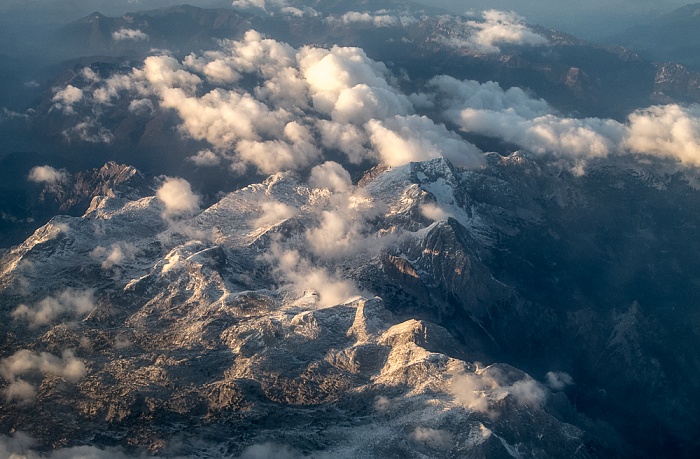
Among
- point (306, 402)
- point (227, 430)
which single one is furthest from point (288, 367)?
point (227, 430)

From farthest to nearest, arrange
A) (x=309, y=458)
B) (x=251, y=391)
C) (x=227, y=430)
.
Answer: (x=251, y=391), (x=227, y=430), (x=309, y=458)

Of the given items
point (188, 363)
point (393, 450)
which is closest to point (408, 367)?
point (393, 450)

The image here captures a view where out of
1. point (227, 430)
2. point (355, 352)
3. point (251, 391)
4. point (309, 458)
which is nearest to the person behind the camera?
point (309, 458)

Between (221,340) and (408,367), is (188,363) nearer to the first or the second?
(221,340)

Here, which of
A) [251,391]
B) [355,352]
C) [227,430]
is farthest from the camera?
[355,352]

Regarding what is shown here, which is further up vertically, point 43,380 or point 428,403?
point 428,403

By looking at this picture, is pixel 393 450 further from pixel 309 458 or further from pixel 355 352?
pixel 355 352

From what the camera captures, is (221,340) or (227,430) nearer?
(227,430)

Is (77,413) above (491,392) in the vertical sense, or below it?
below

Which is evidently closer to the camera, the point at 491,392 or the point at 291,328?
the point at 491,392
